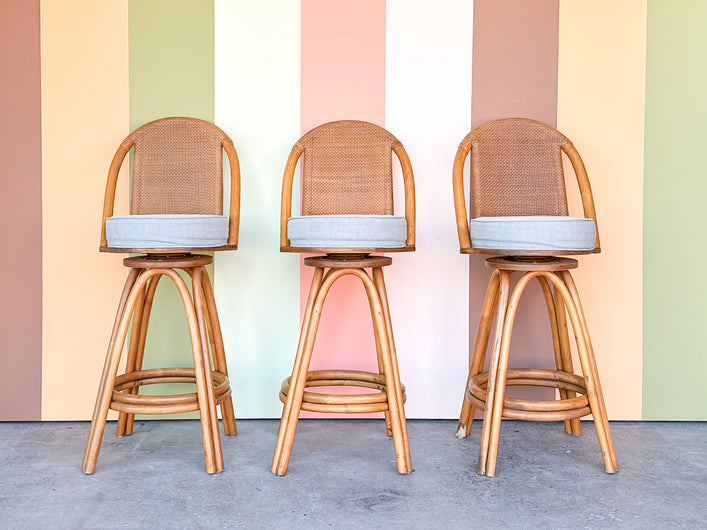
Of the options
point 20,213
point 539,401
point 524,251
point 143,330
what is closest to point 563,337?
point 539,401

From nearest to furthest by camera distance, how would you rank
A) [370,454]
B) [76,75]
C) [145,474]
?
[145,474]
[370,454]
[76,75]

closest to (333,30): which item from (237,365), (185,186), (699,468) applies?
(185,186)

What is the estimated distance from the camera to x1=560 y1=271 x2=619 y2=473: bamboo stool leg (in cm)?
196

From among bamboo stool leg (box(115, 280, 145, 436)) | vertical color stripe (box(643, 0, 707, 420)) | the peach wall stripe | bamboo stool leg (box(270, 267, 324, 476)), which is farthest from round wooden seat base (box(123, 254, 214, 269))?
vertical color stripe (box(643, 0, 707, 420))

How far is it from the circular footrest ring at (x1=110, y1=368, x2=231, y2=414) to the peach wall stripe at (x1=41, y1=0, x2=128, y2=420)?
32 cm

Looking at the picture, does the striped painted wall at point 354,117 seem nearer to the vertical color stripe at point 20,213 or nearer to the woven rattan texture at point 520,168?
the vertical color stripe at point 20,213

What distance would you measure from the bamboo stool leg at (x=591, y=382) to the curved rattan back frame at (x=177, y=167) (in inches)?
49.4

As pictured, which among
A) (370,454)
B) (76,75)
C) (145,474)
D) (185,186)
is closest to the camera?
(145,474)

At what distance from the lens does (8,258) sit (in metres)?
2.44

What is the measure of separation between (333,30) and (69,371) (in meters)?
1.68

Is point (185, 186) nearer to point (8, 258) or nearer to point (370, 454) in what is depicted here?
point (8, 258)

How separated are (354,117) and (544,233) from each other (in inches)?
37.8

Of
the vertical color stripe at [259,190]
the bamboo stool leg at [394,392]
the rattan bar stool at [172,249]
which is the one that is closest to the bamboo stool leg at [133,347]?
the rattan bar stool at [172,249]

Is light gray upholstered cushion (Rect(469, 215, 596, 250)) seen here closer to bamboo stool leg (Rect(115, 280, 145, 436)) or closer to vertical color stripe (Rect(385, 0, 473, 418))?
vertical color stripe (Rect(385, 0, 473, 418))
